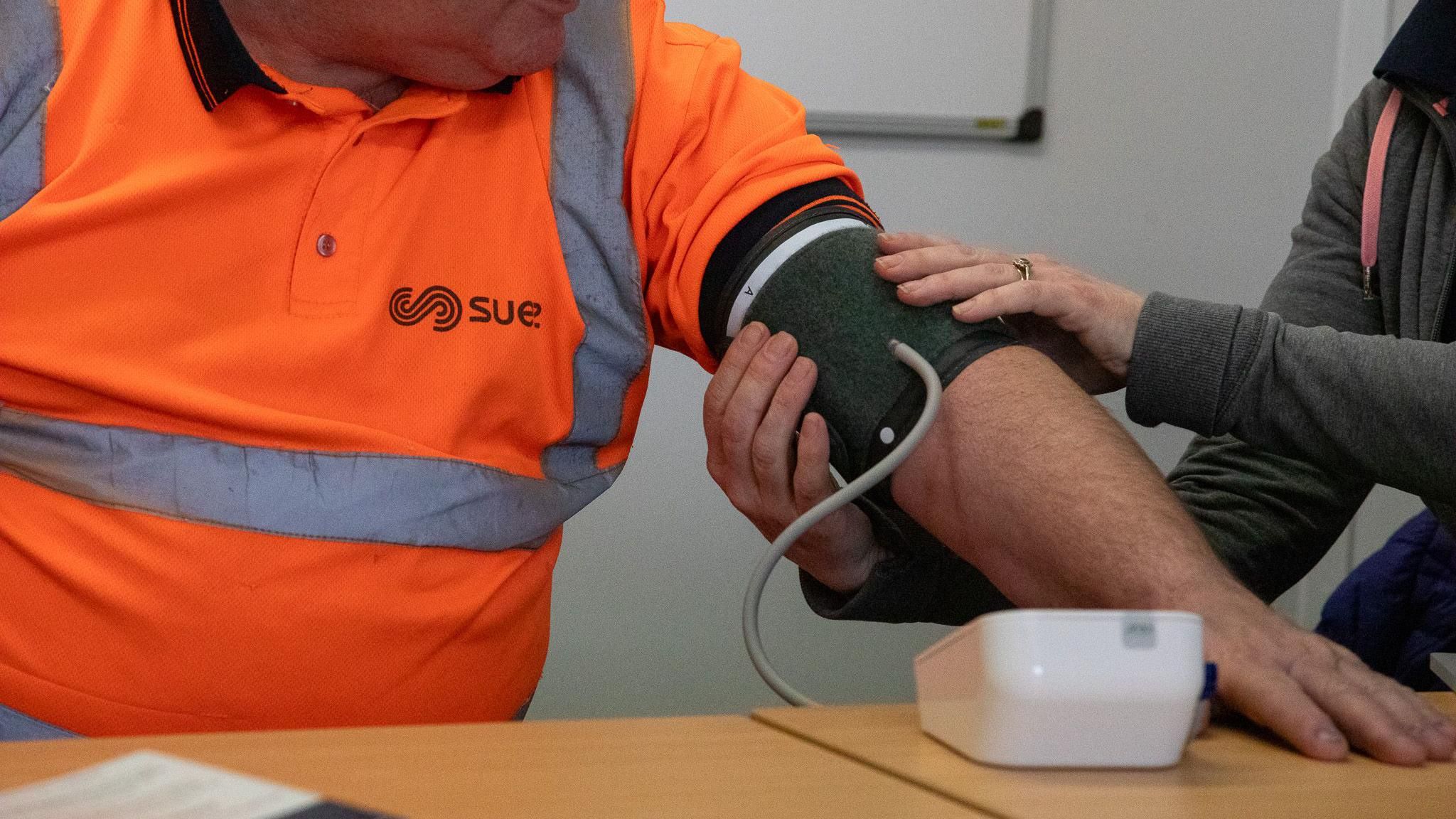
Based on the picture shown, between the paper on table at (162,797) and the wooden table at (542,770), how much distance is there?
0.12ft

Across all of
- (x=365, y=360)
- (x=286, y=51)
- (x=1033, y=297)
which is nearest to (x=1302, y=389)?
(x=1033, y=297)

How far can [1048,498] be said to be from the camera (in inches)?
38.3

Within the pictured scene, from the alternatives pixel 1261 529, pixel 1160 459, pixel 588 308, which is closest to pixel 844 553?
pixel 588 308

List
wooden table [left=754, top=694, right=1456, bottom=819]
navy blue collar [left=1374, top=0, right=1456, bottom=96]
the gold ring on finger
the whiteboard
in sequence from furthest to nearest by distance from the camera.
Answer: the whiteboard → navy blue collar [left=1374, top=0, right=1456, bottom=96] → the gold ring on finger → wooden table [left=754, top=694, right=1456, bottom=819]

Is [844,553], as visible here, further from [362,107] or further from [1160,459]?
[1160,459]

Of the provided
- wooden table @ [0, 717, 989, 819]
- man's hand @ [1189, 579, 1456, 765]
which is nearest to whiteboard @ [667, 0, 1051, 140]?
man's hand @ [1189, 579, 1456, 765]

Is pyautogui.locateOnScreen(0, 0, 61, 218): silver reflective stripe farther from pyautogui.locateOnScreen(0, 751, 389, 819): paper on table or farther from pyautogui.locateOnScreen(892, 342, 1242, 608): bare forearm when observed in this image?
pyautogui.locateOnScreen(892, 342, 1242, 608): bare forearm

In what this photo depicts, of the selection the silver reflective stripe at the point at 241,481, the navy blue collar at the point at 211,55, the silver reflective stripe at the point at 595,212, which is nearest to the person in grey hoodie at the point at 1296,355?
the silver reflective stripe at the point at 595,212

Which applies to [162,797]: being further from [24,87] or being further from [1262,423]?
[1262,423]

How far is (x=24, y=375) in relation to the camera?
0.95m

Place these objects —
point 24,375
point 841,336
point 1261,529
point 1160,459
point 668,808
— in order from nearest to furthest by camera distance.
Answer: point 668,808 → point 24,375 → point 841,336 → point 1261,529 → point 1160,459

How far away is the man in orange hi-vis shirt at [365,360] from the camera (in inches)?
36.8

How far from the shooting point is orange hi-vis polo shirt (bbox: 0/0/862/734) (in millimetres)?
935

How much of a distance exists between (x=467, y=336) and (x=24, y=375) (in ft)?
1.06
